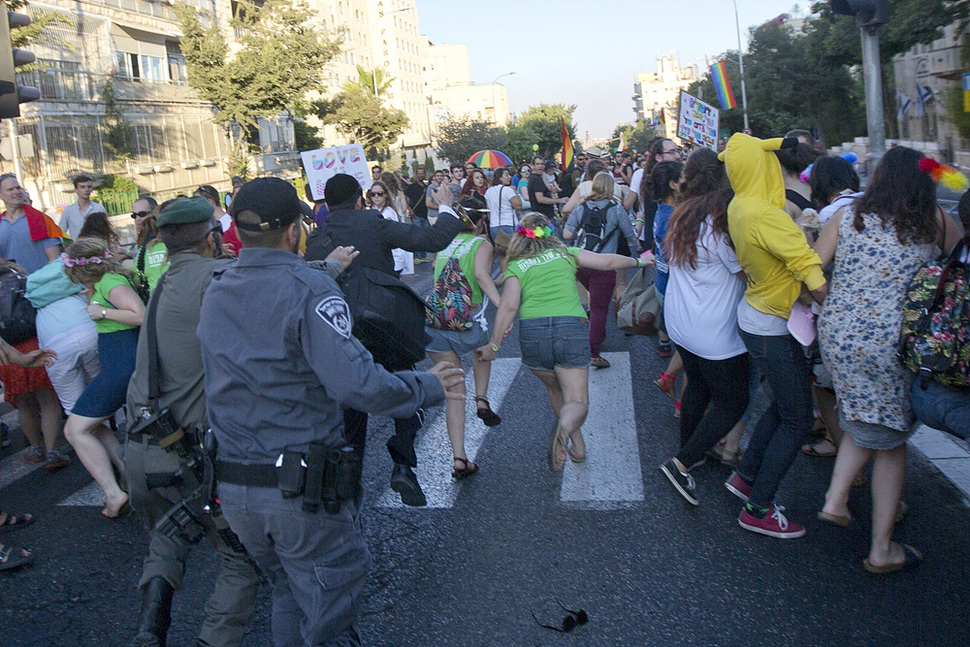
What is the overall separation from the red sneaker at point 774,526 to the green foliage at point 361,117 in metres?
54.7

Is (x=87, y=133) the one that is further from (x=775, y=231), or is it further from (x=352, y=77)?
(x=352, y=77)

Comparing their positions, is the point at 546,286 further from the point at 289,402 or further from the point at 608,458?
the point at 289,402

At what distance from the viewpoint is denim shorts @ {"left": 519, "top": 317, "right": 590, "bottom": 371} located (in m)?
5.11

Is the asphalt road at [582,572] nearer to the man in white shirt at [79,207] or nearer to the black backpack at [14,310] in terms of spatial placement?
the black backpack at [14,310]

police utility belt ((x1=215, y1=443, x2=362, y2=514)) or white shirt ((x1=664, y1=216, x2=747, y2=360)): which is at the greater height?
white shirt ((x1=664, y1=216, x2=747, y2=360))

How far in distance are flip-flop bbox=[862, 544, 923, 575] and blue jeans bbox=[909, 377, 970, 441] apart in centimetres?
80

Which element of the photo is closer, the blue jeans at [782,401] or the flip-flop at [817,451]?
the blue jeans at [782,401]

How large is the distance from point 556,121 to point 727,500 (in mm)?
102048

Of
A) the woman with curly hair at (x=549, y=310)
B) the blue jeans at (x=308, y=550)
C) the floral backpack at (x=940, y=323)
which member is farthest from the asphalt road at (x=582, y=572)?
the floral backpack at (x=940, y=323)

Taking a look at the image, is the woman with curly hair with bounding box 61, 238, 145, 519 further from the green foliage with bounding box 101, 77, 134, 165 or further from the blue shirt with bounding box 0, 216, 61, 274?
the green foliage with bounding box 101, 77, 134, 165

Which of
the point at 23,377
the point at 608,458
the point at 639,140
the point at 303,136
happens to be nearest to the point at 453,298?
the point at 608,458

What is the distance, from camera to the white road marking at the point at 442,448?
17.2 ft

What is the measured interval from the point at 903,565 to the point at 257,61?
37321mm

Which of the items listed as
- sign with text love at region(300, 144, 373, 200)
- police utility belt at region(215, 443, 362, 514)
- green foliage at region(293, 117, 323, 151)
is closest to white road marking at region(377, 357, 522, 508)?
police utility belt at region(215, 443, 362, 514)
